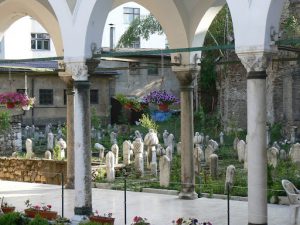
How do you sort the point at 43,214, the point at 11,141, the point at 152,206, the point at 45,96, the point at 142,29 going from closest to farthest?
the point at 43,214
the point at 152,206
the point at 11,141
the point at 45,96
the point at 142,29

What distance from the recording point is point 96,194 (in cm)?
1773

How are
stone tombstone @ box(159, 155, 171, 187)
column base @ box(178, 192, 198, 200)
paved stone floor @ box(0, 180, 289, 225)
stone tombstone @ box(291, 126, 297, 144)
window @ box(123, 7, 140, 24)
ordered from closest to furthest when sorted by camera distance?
paved stone floor @ box(0, 180, 289, 225), column base @ box(178, 192, 198, 200), stone tombstone @ box(159, 155, 171, 187), stone tombstone @ box(291, 126, 297, 144), window @ box(123, 7, 140, 24)

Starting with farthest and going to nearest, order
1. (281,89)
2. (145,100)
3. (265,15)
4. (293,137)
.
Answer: (281,89) → (293,137) → (145,100) → (265,15)

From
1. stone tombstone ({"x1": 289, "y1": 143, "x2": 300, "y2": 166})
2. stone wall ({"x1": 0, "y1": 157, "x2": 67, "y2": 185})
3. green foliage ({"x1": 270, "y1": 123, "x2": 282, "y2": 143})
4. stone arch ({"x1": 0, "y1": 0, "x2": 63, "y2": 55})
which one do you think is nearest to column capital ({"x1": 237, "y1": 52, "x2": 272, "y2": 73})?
stone arch ({"x1": 0, "y1": 0, "x2": 63, "y2": 55})

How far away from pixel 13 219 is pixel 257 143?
206 inches

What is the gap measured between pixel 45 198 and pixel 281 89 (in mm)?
19362

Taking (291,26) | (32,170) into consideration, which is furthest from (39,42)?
(32,170)

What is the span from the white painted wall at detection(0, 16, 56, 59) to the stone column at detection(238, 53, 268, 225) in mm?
38817

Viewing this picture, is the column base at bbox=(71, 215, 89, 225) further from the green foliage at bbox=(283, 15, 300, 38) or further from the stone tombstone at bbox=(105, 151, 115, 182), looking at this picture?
the green foliage at bbox=(283, 15, 300, 38)

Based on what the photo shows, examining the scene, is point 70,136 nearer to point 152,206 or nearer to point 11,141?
point 152,206

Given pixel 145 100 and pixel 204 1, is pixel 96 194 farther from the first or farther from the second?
pixel 204 1

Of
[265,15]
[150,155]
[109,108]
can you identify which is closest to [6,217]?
[265,15]

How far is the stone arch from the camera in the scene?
1753 cm

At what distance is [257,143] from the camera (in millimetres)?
10828
